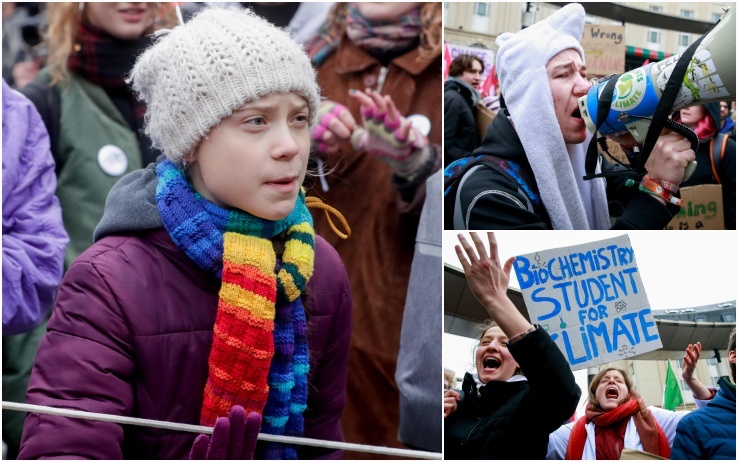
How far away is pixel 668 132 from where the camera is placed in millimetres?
2307

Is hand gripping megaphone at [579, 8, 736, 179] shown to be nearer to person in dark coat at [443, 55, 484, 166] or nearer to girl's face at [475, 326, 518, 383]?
person in dark coat at [443, 55, 484, 166]

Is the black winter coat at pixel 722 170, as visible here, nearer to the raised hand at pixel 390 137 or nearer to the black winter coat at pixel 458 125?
the black winter coat at pixel 458 125

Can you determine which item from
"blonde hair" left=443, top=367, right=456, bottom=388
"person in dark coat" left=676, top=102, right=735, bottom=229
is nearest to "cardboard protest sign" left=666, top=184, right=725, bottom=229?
"person in dark coat" left=676, top=102, right=735, bottom=229

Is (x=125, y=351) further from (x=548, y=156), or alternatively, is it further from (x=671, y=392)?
(x=671, y=392)

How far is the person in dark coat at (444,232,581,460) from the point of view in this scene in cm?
239

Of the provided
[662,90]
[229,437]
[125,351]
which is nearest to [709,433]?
[662,90]

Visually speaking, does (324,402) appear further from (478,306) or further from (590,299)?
(590,299)

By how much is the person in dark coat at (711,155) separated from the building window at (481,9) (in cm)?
65

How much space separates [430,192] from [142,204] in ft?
3.83

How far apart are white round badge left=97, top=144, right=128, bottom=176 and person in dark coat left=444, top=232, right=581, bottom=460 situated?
125 cm

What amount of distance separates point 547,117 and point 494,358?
2.34 ft

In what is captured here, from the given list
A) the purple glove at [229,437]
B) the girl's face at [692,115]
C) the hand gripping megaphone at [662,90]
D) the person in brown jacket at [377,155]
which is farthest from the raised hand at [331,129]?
the purple glove at [229,437]

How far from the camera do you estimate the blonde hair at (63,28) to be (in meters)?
3.04

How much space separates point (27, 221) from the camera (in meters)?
2.68
